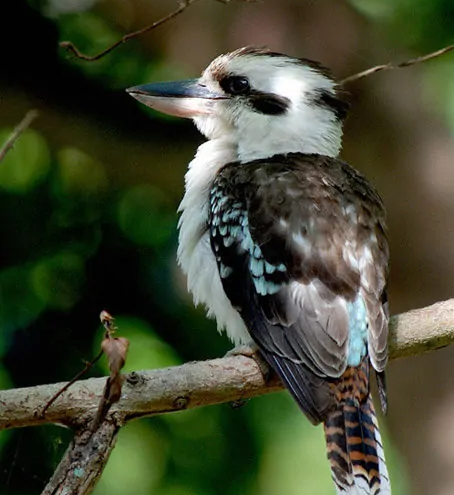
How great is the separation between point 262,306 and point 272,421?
3.87ft

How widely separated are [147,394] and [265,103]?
4.24ft

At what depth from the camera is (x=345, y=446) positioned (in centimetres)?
262

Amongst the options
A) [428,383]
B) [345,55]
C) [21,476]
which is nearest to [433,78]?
[345,55]

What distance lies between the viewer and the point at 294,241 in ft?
9.30

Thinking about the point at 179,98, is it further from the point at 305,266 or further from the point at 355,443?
the point at 355,443

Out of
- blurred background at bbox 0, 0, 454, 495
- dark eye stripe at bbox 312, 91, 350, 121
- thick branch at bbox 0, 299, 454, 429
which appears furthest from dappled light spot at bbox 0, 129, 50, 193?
thick branch at bbox 0, 299, 454, 429

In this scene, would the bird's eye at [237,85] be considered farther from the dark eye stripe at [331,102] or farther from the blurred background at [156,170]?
the blurred background at [156,170]

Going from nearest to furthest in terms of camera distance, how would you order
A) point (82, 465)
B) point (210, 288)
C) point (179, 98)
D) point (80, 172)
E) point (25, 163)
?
point (82, 465) → point (210, 288) → point (179, 98) → point (25, 163) → point (80, 172)

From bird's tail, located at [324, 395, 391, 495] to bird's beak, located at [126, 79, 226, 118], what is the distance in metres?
1.25

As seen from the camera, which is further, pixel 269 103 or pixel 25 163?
pixel 25 163

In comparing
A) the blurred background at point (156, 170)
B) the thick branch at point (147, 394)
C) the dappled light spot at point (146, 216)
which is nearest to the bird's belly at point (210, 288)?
the thick branch at point (147, 394)

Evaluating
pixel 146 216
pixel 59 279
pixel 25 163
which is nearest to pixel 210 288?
pixel 59 279

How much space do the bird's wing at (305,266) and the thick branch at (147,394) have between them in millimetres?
126

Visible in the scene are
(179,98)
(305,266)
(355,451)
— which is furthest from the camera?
(179,98)
